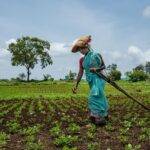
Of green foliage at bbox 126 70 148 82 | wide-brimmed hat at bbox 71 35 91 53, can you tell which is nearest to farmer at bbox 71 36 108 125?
wide-brimmed hat at bbox 71 35 91 53

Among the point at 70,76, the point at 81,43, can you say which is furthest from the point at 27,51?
the point at 81,43

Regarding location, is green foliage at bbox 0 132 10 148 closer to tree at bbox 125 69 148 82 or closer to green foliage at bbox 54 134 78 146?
green foliage at bbox 54 134 78 146

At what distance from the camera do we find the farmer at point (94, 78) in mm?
12543

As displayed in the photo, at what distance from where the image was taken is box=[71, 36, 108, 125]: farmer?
12.5m

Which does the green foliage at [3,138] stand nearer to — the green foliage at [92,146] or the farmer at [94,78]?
the green foliage at [92,146]

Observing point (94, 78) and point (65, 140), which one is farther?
point (94, 78)

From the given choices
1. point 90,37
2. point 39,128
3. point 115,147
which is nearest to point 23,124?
point 39,128

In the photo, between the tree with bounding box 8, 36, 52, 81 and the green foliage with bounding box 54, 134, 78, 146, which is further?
the tree with bounding box 8, 36, 52, 81

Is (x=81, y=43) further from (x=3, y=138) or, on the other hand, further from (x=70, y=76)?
(x=70, y=76)

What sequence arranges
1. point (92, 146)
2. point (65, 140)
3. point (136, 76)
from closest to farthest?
point (92, 146)
point (65, 140)
point (136, 76)

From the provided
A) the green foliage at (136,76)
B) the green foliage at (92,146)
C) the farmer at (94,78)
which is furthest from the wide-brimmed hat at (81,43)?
the green foliage at (136,76)

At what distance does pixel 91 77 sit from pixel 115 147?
348cm

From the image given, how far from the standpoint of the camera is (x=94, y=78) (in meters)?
12.6

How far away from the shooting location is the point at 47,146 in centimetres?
965
